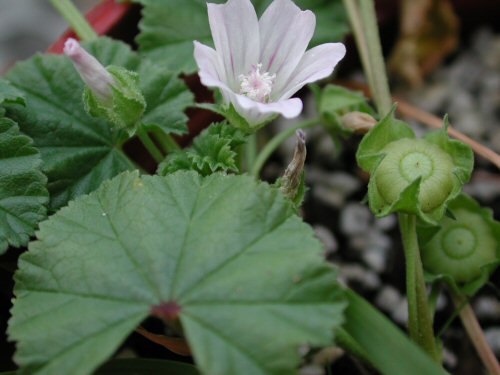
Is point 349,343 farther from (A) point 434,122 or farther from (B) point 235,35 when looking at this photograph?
(A) point 434,122

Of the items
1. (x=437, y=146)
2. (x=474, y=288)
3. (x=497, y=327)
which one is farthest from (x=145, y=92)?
(x=497, y=327)

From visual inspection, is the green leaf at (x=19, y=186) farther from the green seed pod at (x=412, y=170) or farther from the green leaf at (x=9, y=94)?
the green seed pod at (x=412, y=170)

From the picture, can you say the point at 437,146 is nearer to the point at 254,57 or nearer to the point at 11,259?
the point at 254,57

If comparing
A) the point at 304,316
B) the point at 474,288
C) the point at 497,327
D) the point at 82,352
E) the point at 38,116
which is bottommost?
the point at 497,327

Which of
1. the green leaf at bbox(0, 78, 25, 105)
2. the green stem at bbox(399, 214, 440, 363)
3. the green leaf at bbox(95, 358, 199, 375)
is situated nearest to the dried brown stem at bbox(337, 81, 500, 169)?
the green stem at bbox(399, 214, 440, 363)

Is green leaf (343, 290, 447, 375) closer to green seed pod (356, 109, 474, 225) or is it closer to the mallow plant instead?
the mallow plant

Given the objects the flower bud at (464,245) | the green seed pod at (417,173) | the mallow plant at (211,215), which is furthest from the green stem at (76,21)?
the flower bud at (464,245)
